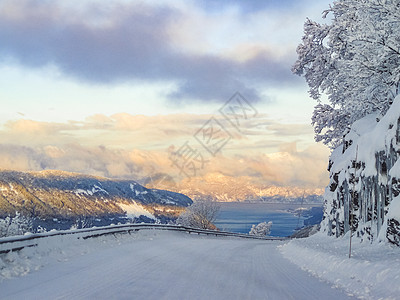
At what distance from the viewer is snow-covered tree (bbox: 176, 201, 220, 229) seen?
77.2 meters

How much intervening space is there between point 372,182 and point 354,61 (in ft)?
18.6

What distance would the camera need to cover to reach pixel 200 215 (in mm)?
78312

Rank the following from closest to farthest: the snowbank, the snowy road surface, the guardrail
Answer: the snowy road surface → the snowbank → the guardrail

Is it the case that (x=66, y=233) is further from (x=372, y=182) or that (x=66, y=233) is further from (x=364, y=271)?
(x=372, y=182)

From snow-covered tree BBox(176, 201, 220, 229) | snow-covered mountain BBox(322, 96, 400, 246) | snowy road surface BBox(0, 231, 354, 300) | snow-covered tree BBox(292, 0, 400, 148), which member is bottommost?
snow-covered tree BBox(176, 201, 220, 229)

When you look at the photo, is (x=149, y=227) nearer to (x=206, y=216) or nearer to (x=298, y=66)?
(x=298, y=66)

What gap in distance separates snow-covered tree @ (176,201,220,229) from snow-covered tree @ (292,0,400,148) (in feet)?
163

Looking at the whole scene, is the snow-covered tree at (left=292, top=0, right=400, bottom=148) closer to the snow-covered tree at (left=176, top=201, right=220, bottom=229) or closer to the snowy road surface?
the snowy road surface

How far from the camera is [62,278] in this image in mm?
10008

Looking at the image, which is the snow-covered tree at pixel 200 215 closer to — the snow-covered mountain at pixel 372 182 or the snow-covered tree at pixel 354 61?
the snow-covered tree at pixel 354 61

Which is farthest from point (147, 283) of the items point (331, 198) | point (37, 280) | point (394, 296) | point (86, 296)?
point (331, 198)

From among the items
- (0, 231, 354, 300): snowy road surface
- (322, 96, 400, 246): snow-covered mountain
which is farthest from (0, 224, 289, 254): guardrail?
(322, 96, 400, 246): snow-covered mountain

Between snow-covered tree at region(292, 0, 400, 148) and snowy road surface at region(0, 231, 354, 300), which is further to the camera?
snow-covered tree at region(292, 0, 400, 148)

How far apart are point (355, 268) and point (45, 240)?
1082 cm
